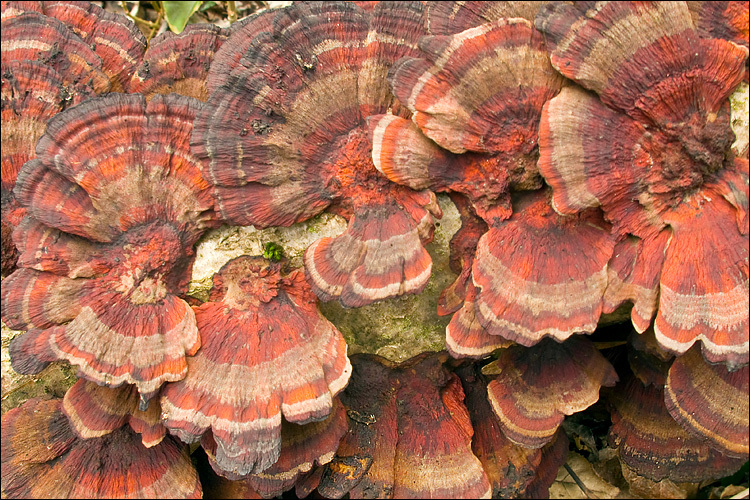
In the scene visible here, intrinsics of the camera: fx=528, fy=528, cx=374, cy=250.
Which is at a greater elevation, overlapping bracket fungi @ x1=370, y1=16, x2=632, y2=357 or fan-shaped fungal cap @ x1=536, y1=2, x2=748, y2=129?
fan-shaped fungal cap @ x1=536, y1=2, x2=748, y2=129

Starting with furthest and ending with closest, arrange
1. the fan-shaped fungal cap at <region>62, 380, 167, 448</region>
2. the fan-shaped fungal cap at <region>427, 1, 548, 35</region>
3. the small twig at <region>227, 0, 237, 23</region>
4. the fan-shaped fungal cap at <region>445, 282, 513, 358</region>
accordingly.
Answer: the small twig at <region>227, 0, 237, 23</region> → the fan-shaped fungal cap at <region>62, 380, 167, 448</region> → the fan-shaped fungal cap at <region>445, 282, 513, 358</region> → the fan-shaped fungal cap at <region>427, 1, 548, 35</region>

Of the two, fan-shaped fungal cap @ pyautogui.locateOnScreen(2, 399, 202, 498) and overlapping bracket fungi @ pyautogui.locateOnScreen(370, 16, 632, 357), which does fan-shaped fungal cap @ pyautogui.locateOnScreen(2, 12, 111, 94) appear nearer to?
overlapping bracket fungi @ pyautogui.locateOnScreen(370, 16, 632, 357)

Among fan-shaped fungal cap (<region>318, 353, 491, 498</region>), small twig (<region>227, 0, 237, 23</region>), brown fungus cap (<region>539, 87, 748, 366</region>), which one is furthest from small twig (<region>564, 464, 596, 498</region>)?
small twig (<region>227, 0, 237, 23</region>)

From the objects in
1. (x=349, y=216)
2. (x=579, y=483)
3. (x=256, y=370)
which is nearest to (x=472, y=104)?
(x=349, y=216)

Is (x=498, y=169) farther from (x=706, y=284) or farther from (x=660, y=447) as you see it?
(x=660, y=447)

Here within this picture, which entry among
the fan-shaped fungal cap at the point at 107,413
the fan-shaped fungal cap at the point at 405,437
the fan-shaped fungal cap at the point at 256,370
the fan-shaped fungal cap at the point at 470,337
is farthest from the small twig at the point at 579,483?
the fan-shaped fungal cap at the point at 107,413

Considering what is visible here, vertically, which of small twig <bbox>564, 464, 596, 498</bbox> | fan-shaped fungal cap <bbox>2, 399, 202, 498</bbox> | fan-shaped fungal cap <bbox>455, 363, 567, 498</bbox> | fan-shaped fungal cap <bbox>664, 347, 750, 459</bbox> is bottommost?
small twig <bbox>564, 464, 596, 498</bbox>
